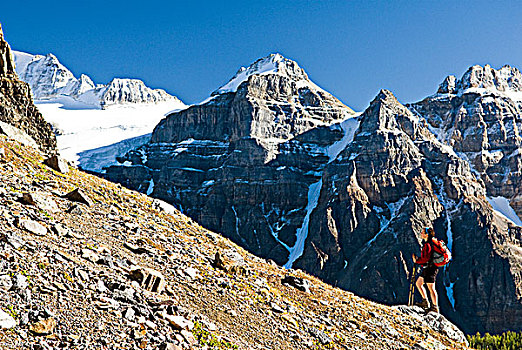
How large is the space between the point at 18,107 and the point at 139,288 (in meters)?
20.4

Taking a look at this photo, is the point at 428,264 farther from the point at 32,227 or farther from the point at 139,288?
the point at 32,227

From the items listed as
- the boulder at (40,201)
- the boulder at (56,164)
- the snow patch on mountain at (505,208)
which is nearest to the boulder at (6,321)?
the boulder at (40,201)

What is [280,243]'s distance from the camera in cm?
17212

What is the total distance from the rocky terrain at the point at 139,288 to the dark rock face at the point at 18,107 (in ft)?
23.3

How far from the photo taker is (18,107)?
27844mm

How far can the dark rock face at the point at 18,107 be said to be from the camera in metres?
26.7

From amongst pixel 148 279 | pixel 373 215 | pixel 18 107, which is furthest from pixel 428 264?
pixel 373 215

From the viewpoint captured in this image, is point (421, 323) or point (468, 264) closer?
point (421, 323)

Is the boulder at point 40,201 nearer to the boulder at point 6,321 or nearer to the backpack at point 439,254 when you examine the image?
the boulder at point 6,321

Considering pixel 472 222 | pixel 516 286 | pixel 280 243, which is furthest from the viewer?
pixel 280 243

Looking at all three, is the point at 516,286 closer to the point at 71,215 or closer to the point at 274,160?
the point at 274,160

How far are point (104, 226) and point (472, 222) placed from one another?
16406 cm

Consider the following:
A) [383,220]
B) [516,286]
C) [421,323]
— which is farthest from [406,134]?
[421,323]

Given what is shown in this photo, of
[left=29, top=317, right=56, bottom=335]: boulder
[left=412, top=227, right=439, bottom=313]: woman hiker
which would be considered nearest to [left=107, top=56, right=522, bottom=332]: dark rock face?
[left=412, top=227, right=439, bottom=313]: woman hiker
